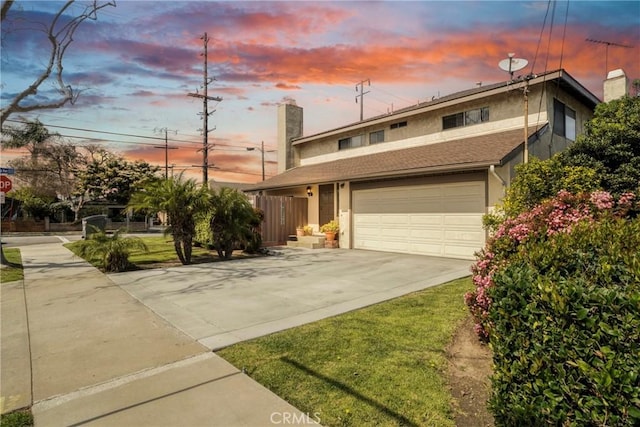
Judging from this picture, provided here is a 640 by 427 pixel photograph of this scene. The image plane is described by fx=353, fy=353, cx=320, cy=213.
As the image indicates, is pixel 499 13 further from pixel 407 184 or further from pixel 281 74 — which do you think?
pixel 281 74

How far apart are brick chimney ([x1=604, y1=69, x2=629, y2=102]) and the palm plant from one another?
19.0m

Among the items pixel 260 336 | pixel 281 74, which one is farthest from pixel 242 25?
pixel 260 336

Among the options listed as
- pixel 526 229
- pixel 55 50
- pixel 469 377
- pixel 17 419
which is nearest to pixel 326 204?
pixel 526 229

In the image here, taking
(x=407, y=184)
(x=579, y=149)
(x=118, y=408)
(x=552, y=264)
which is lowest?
(x=118, y=408)

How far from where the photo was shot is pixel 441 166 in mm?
11086

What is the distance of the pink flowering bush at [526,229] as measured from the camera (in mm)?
4062

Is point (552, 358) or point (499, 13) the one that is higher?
point (499, 13)

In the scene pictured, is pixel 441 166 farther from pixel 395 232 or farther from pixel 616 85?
pixel 616 85

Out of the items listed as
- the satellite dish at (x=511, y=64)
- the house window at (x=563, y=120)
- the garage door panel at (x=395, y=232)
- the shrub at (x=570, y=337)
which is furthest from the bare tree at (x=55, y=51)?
the house window at (x=563, y=120)

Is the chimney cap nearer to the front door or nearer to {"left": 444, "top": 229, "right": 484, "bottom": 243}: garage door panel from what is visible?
{"left": 444, "top": 229, "right": 484, "bottom": 243}: garage door panel

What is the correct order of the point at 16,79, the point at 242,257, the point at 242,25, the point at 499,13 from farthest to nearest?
the point at 16,79 < the point at 242,257 < the point at 242,25 < the point at 499,13

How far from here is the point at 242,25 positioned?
10.0 metres

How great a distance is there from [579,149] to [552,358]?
38.9 feet

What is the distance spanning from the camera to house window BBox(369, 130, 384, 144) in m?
16.9
